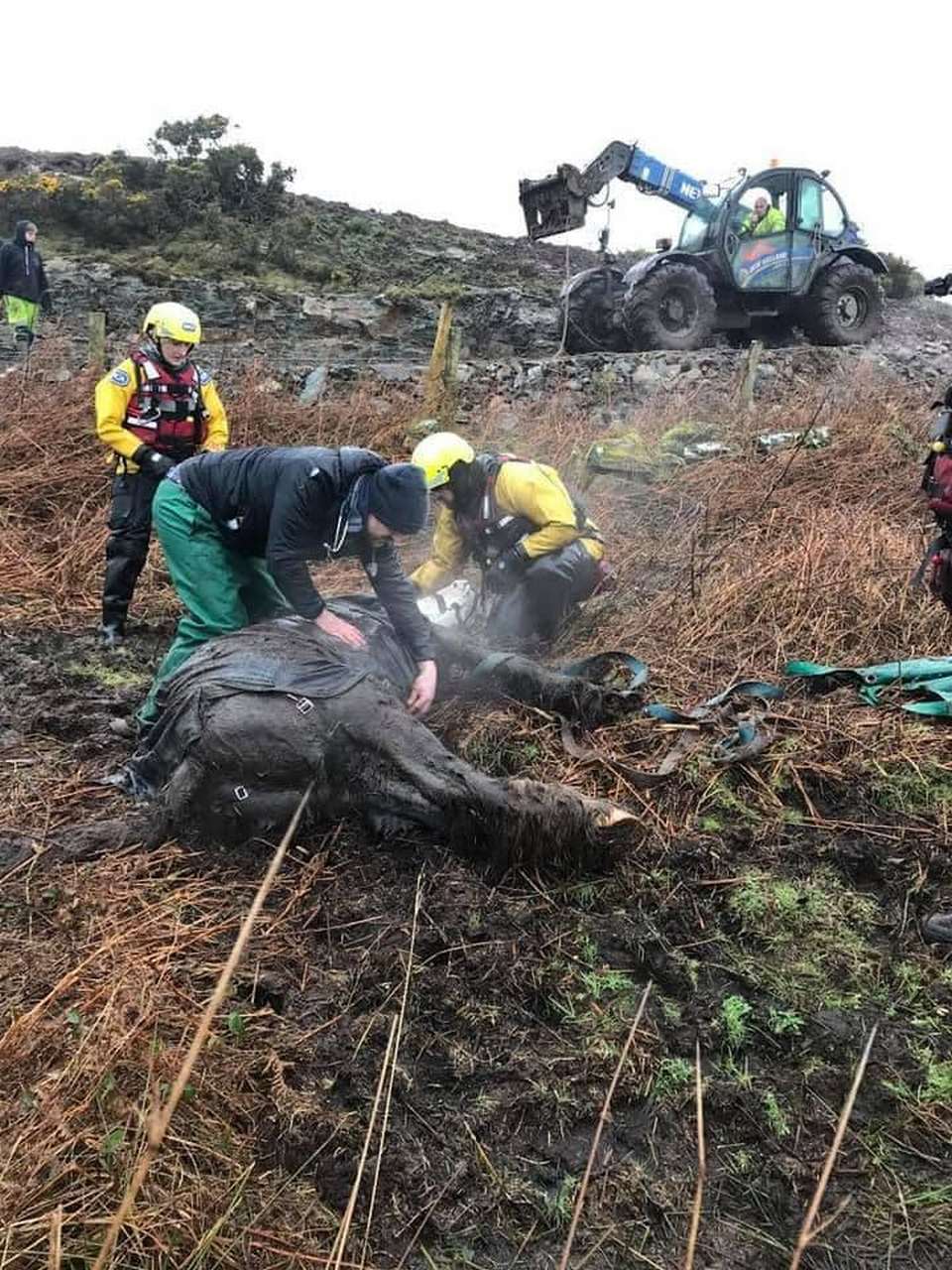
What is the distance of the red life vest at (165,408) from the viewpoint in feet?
16.4

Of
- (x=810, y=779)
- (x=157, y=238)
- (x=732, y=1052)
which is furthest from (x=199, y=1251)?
(x=157, y=238)

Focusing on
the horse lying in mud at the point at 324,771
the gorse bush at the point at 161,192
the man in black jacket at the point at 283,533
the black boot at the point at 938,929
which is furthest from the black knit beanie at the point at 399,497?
the gorse bush at the point at 161,192

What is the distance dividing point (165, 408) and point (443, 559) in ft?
5.65

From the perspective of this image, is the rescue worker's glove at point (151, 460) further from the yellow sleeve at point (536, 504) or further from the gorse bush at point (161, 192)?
the gorse bush at point (161, 192)

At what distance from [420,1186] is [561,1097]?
14.7 inches

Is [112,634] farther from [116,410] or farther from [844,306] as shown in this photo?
[844,306]

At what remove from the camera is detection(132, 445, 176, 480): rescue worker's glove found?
4.96m

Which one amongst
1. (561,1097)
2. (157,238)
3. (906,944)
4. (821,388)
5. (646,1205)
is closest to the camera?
(646,1205)

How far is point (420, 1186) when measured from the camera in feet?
5.97

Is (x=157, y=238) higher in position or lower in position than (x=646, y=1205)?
higher

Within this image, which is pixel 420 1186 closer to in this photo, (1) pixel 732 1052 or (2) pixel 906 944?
(1) pixel 732 1052

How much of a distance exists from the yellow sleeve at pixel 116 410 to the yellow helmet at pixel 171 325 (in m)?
0.25

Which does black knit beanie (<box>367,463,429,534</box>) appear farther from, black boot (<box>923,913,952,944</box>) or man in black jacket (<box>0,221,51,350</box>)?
man in black jacket (<box>0,221,51,350</box>)

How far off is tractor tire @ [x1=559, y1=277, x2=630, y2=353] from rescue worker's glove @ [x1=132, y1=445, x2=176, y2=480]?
9507mm
